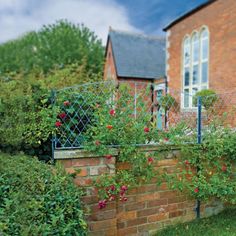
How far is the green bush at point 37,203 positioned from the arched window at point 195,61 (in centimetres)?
831

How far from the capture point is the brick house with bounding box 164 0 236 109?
27.8 ft

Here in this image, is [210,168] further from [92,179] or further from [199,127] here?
[92,179]

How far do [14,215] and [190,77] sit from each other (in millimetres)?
9994

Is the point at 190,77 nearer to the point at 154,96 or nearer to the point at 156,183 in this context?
the point at 154,96

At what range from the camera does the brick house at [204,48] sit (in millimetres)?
8477

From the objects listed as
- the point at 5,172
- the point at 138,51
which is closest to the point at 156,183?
the point at 5,172

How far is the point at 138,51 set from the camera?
53.7 feet

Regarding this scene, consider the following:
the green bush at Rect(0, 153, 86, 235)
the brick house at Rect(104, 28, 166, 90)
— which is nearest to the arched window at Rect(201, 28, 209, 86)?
the brick house at Rect(104, 28, 166, 90)

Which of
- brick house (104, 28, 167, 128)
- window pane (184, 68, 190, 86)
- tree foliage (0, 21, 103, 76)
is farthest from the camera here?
tree foliage (0, 21, 103, 76)

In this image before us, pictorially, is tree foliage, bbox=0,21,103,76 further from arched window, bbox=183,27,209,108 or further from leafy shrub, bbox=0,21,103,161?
arched window, bbox=183,27,209,108

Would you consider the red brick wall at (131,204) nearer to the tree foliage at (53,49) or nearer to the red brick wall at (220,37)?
the red brick wall at (220,37)

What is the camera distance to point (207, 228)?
3.28 metres

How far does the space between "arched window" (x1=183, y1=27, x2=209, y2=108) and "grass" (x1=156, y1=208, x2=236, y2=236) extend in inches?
261

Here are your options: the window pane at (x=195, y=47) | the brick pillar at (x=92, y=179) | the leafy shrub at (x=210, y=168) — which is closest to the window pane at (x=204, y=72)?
the window pane at (x=195, y=47)
